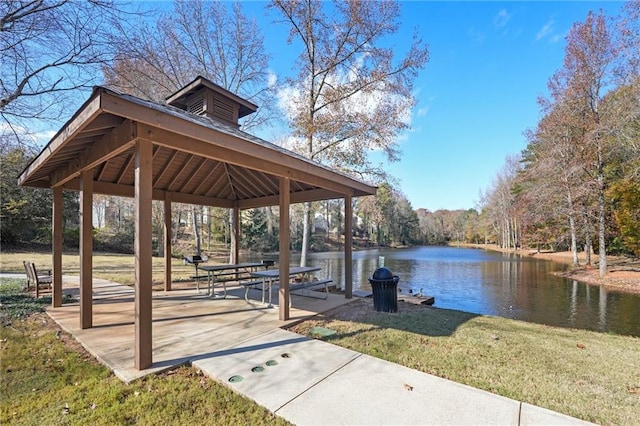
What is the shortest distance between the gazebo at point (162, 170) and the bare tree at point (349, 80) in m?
3.73

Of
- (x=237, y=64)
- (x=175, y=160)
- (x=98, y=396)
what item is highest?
(x=237, y=64)

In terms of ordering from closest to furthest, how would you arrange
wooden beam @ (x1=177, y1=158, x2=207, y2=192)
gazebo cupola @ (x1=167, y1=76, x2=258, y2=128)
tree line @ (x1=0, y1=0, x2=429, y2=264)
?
tree line @ (x1=0, y1=0, x2=429, y2=264) → wooden beam @ (x1=177, y1=158, x2=207, y2=192) → gazebo cupola @ (x1=167, y1=76, x2=258, y2=128)

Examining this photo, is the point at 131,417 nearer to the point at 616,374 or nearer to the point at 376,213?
the point at 616,374

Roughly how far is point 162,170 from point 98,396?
4.90 m

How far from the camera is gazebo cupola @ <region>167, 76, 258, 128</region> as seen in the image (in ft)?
23.0

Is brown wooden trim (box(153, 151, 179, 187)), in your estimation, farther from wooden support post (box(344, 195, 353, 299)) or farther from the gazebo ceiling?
wooden support post (box(344, 195, 353, 299))

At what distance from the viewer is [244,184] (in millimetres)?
7930

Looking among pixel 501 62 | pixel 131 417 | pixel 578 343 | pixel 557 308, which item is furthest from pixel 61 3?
pixel 557 308

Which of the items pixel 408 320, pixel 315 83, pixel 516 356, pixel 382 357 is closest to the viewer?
pixel 382 357

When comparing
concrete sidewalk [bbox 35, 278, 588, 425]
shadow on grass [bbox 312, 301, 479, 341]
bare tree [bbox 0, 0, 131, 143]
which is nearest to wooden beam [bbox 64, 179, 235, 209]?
bare tree [bbox 0, 0, 131, 143]

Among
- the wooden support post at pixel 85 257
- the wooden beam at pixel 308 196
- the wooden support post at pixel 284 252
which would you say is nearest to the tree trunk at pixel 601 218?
the wooden beam at pixel 308 196

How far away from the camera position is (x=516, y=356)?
12.6ft

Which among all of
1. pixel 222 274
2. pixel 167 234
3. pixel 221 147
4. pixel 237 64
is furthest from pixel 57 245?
pixel 237 64

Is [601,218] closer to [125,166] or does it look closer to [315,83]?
[315,83]
